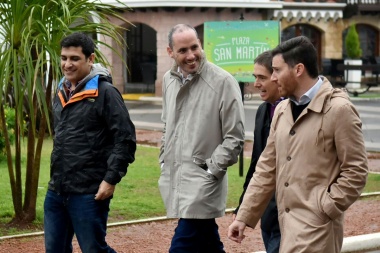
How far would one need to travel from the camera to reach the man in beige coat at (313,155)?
4578 millimetres

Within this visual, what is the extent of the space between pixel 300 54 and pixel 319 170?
0.58 metres

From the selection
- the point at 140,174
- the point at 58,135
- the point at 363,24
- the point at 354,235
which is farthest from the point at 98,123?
the point at 363,24

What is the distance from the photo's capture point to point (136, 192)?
37.8 feet

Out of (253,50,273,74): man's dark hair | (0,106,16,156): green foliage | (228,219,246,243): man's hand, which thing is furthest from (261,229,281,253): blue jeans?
(0,106,16,156): green foliage

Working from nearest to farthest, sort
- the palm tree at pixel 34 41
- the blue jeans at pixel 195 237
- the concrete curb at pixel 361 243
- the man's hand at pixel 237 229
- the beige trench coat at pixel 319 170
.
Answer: the beige trench coat at pixel 319 170 → the man's hand at pixel 237 229 → the blue jeans at pixel 195 237 → the palm tree at pixel 34 41 → the concrete curb at pixel 361 243

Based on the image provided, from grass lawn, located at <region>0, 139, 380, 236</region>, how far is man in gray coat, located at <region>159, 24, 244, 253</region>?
10.8 ft

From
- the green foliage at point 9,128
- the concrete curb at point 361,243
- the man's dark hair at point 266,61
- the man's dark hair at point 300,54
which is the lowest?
the concrete curb at point 361,243

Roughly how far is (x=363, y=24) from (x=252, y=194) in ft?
107

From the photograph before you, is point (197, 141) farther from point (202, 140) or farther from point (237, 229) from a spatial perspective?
point (237, 229)

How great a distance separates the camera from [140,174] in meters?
13.0

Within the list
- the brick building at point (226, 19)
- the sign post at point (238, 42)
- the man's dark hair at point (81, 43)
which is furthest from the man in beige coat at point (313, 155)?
the brick building at point (226, 19)

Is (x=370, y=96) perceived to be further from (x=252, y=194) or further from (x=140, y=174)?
(x=252, y=194)

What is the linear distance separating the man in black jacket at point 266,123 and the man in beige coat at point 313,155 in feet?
2.55

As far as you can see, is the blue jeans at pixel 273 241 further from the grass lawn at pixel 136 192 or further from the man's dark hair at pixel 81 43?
the grass lawn at pixel 136 192
